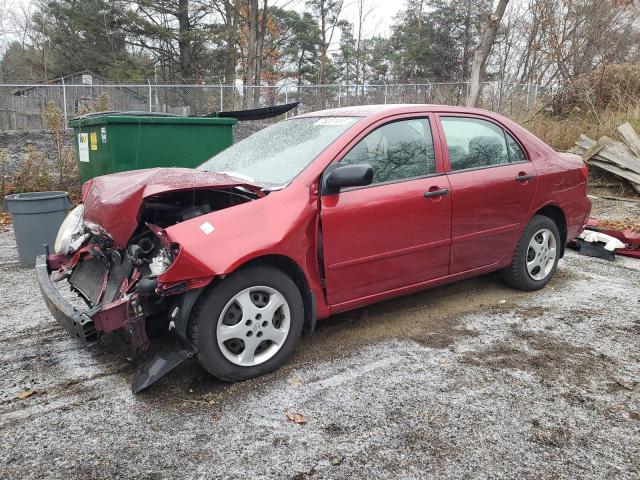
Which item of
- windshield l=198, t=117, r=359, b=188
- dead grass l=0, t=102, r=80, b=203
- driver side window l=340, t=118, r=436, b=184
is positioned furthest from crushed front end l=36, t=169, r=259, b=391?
dead grass l=0, t=102, r=80, b=203

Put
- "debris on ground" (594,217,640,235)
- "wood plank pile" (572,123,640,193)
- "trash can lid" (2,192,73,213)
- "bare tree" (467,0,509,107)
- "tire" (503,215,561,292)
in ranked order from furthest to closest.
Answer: "bare tree" (467,0,509,107), "wood plank pile" (572,123,640,193), "debris on ground" (594,217,640,235), "trash can lid" (2,192,73,213), "tire" (503,215,561,292)

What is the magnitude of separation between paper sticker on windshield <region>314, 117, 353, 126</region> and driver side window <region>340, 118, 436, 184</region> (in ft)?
0.74

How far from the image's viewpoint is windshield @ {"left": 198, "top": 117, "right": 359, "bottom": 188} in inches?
137

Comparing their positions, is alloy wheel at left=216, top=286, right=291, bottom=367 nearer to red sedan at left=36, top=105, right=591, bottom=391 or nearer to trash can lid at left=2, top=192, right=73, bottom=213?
red sedan at left=36, top=105, right=591, bottom=391

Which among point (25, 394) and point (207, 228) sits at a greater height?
point (207, 228)

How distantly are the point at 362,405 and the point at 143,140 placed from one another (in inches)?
215

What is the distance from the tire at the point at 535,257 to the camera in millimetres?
4570

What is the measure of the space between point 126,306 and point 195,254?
495 millimetres

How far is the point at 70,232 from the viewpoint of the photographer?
384 cm

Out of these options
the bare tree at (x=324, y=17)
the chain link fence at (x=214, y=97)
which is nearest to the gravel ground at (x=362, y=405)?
the chain link fence at (x=214, y=97)

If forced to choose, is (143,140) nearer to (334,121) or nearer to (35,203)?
(35,203)

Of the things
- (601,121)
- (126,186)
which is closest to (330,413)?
(126,186)

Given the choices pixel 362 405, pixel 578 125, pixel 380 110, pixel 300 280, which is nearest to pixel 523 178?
pixel 380 110

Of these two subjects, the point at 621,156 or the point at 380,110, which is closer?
the point at 380,110
